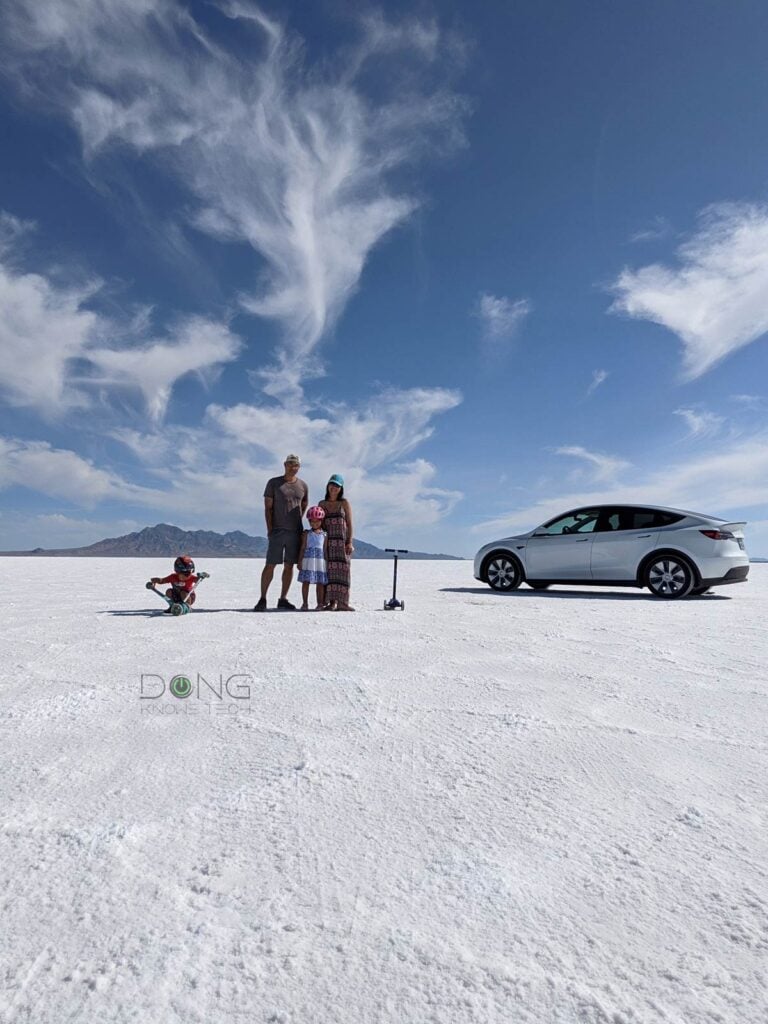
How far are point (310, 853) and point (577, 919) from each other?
743 millimetres

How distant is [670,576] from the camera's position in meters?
9.39

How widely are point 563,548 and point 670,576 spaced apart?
66.8 inches

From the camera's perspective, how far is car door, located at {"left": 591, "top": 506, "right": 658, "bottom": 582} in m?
9.52

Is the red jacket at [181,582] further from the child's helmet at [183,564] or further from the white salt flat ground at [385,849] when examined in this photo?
the white salt flat ground at [385,849]

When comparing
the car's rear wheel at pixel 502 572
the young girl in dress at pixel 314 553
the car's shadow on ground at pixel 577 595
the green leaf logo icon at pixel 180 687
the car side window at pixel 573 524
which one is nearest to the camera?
the green leaf logo icon at pixel 180 687

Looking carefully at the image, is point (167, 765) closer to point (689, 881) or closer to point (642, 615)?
point (689, 881)

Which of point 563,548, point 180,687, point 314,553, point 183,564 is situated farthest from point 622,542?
point 180,687

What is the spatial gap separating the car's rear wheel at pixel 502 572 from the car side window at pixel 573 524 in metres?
0.79

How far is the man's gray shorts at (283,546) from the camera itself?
24.7 ft

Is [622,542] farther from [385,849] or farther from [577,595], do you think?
[385,849]

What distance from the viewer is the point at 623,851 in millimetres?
1765

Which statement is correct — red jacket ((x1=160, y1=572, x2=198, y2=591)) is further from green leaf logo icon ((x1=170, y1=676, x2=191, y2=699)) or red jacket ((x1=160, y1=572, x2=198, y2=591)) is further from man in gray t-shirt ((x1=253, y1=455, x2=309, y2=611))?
green leaf logo icon ((x1=170, y1=676, x2=191, y2=699))

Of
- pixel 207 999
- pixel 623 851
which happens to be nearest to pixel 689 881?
pixel 623 851

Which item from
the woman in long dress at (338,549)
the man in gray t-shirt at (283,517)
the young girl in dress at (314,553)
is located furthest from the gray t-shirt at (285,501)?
the woman in long dress at (338,549)
